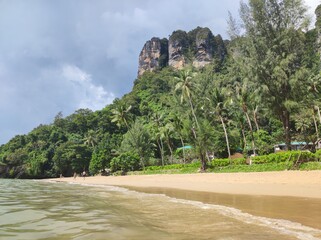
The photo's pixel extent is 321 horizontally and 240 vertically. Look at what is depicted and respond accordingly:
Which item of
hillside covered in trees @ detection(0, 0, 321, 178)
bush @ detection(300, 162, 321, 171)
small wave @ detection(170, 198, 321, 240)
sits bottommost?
small wave @ detection(170, 198, 321, 240)

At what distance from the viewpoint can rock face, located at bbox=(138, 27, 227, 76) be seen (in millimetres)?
118312

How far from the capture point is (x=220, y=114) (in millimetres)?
42125

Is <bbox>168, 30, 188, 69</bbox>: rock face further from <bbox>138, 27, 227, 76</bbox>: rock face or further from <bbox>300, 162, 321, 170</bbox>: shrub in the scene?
<bbox>300, 162, 321, 170</bbox>: shrub

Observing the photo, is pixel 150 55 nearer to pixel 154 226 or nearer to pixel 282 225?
pixel 154 226

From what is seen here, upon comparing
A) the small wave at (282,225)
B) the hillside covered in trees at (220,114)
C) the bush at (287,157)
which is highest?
the hillside covered in trees at (220,114)

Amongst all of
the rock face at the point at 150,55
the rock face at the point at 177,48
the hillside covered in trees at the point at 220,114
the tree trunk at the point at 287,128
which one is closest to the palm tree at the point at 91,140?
the hillside covered in trees at the point at 220,114

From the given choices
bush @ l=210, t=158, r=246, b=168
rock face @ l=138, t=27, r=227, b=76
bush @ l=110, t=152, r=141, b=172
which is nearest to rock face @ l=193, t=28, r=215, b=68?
rock face @ l=138, t=27, r=227, b=76

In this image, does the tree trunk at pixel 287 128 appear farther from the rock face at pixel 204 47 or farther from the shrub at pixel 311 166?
the rock face at pixel 204 47

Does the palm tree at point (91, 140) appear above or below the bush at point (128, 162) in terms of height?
above

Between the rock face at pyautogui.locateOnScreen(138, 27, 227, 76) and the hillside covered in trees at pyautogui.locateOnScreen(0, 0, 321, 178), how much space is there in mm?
24507

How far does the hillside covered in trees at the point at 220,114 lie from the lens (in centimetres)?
3077

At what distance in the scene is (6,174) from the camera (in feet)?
266

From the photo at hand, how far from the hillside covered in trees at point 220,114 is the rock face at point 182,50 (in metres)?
24.5

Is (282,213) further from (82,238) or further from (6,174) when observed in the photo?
(6,174)
